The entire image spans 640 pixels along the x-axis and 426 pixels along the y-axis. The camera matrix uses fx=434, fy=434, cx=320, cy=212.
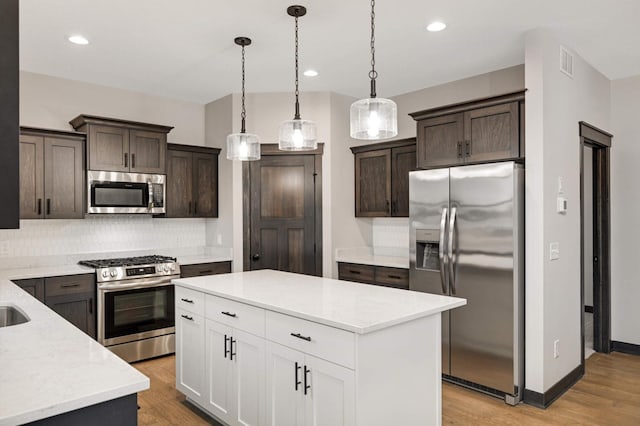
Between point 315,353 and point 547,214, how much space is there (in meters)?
2.16

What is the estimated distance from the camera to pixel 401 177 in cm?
471

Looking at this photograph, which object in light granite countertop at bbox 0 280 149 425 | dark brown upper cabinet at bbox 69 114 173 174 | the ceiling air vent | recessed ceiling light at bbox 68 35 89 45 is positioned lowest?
light granite countertop at bbox 0 280 149 425

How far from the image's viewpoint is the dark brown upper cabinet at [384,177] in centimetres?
467

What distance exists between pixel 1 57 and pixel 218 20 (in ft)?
7.97

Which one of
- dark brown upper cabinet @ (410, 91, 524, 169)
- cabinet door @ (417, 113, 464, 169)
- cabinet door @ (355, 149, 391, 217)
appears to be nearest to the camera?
dark brown upper cabinet @ (410, 91, 524, 169)

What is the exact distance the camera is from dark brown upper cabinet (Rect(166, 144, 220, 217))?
16.0 ft

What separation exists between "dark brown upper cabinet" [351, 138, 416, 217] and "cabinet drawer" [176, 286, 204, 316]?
2.45 meters

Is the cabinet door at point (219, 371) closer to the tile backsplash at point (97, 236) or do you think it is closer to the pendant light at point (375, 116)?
the pendant light at point (375, 116)

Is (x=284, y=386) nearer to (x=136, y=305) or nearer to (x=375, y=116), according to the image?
(x=375, y=116)

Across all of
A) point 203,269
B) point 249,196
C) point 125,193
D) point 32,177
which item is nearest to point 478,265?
point 249,196

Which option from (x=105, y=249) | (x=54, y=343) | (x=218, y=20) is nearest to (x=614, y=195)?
(x=218, y=20)

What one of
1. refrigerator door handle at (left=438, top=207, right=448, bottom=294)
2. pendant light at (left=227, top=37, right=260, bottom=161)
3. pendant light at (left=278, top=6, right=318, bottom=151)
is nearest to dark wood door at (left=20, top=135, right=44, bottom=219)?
pendant light at (left=227, top=37, right=260, bottom=161)

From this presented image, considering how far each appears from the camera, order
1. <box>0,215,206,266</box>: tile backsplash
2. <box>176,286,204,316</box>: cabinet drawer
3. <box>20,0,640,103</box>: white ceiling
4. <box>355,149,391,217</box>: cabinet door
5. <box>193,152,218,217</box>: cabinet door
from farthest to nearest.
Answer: <box>193,152,218,217</box>: cabinet door
<box>355,149,391,217</box>: cabinet door
<box>0,215,206,266</box>: tile backsplash
<box>176,286,204,316</box>: cabinet drawer
<box>20,0,640,103</box>: white ceiling

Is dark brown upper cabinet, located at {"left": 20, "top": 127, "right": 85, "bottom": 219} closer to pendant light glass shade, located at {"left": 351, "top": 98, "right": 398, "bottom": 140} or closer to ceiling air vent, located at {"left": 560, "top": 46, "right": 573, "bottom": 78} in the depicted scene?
pendant light glass shade, located at {"left": 351, "top": 98, "right": 398, "bottom": 140}
